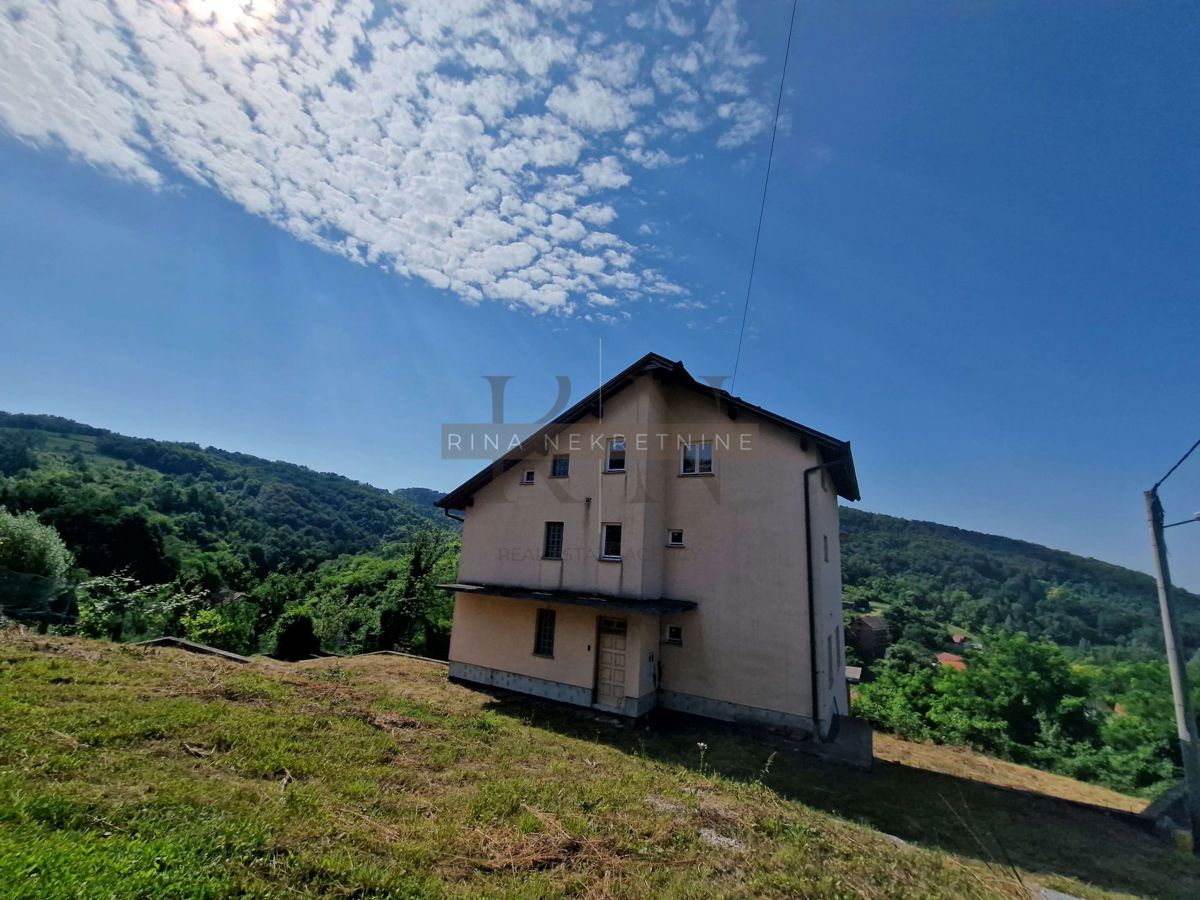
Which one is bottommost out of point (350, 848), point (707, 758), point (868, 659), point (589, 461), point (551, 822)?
point (868, 659)

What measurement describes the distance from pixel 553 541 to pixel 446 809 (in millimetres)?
8985

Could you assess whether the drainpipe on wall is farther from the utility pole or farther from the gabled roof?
the utility pole

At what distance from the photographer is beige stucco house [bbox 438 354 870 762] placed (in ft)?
41.5

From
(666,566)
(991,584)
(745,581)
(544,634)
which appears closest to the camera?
(745,581)

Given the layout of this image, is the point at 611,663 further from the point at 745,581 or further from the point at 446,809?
the point at 446,809

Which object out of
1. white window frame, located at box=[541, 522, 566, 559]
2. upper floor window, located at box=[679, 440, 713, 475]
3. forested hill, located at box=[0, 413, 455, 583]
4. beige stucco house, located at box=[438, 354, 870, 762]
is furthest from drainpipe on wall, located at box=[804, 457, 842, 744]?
forested hill, located at box=[0, 413, 455, 583]

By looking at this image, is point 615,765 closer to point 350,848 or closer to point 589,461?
point 350,848

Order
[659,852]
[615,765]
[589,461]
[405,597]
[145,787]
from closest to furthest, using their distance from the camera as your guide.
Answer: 1. [145,787]
2. [659,852]
3. [615,765]
4. [589,461]
5. [405,597]

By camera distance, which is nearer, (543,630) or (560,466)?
(543,630)

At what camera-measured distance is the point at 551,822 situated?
6.50m

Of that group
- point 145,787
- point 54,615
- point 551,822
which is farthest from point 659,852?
point 54,615

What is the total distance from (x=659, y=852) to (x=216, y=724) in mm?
7751

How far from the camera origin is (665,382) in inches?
604

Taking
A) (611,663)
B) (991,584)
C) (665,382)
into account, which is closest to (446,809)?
(611,663)
